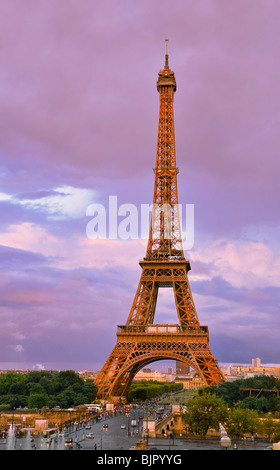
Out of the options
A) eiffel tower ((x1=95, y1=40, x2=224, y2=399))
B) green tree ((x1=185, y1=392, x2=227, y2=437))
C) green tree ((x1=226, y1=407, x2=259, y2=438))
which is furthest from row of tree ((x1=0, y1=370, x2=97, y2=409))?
green tree ((x1=226, y1=407, x2=259, y2=438))

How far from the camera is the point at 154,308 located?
8794 cm

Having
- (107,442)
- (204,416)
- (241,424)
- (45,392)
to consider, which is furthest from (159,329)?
(107,442)

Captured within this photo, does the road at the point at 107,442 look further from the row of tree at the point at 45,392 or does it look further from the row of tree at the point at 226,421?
the row of tree at the point at 45,392

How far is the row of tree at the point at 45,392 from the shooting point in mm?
76562

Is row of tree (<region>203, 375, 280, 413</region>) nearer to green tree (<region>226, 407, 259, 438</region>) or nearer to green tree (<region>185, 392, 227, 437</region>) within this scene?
green tree (<region>185, 392, 227, 437</region>)

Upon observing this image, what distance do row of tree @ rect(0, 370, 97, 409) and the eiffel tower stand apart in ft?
18.7

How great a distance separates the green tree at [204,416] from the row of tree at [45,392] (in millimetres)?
29307

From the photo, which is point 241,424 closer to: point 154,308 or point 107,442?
point 107,442

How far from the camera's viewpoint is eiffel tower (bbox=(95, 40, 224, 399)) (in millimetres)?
75875

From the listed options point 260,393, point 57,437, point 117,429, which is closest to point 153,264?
point 260,393

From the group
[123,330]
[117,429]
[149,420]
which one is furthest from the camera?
[123,330]

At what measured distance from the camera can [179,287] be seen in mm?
82438
